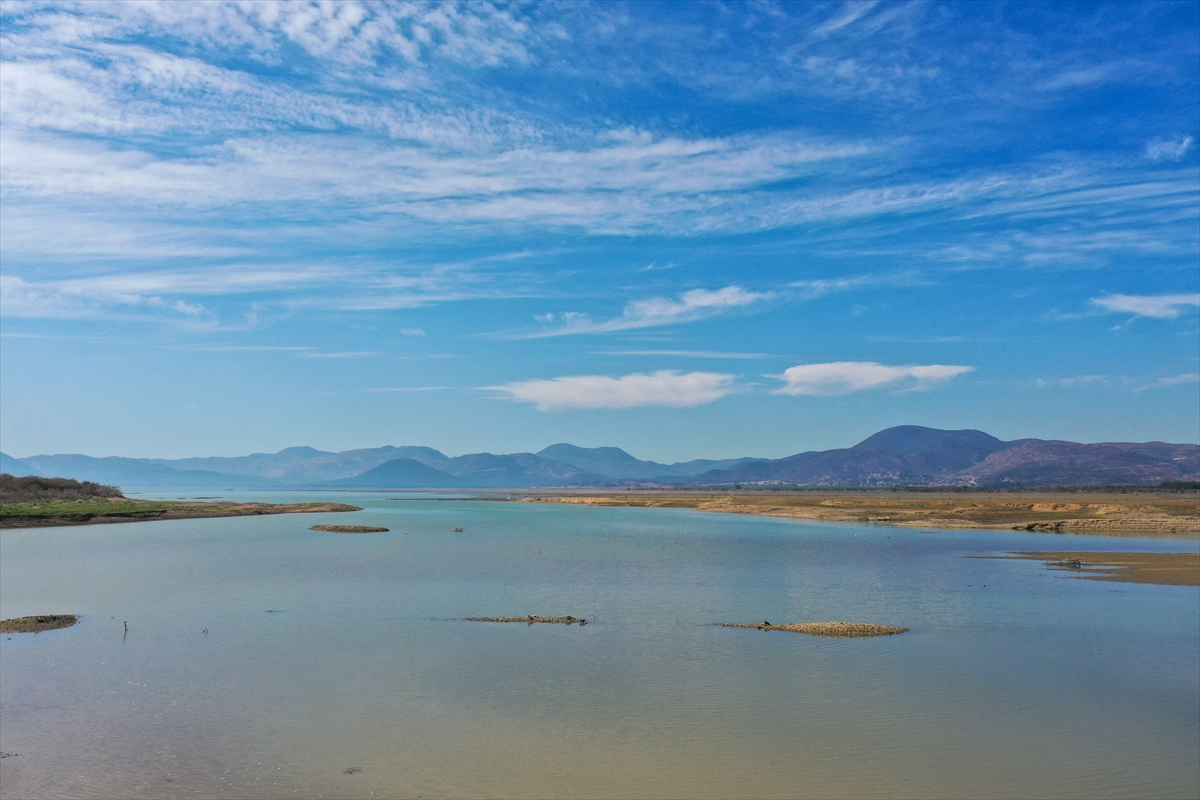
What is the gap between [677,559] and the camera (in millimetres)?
43969

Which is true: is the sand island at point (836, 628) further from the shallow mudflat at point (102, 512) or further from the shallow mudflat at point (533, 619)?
the shallow mudflat at point (102, 512)

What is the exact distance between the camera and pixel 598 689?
16.6 m

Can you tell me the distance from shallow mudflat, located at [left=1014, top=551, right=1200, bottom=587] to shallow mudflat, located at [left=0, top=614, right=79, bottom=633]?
41.7 meters

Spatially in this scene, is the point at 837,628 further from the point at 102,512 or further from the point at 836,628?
the point at 102,512

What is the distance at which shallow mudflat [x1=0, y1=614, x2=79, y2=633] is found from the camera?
22.5 metres

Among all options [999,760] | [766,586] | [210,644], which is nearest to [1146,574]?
[766,586]

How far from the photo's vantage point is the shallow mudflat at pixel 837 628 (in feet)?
72.6

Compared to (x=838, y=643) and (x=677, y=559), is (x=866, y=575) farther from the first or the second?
(x=838, y=643)

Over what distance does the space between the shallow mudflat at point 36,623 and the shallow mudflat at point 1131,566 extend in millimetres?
41743

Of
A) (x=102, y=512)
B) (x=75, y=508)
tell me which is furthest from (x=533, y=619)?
(x=75, y=508)

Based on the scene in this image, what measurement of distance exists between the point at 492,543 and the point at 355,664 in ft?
119

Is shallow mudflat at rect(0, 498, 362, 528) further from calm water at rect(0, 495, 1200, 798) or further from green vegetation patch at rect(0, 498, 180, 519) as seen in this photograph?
calm water at rect(0, 495, 1200, 798)

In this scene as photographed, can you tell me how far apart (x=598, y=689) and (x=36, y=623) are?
61.6 ft

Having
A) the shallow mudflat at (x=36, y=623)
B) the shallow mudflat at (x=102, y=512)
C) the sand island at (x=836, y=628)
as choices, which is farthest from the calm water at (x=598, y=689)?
the shallow mudflat at (x=102, y=512)
